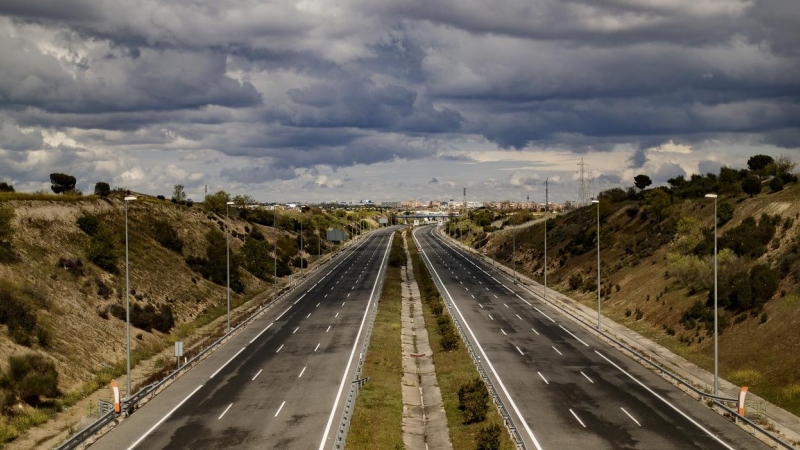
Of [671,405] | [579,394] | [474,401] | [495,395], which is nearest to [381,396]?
[495,395]

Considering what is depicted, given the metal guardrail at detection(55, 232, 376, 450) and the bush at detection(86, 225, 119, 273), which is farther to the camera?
the bush at detection(86, 225, 119, 273)

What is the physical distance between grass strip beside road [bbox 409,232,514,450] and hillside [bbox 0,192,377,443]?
16254mm

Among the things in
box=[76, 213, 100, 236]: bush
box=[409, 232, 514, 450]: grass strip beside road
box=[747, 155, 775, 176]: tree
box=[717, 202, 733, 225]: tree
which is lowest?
box=[409, 232, 514, 450]: grass strip beside road

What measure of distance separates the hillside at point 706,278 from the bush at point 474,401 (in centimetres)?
1354

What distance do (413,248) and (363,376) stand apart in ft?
409

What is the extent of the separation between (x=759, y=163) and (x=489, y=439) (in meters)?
78.0

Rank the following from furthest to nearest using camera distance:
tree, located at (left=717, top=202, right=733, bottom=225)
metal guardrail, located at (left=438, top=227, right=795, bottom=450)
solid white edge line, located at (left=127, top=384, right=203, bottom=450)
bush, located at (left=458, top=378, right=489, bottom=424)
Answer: tree, located at (left=717, top=202, right=733, bottom=225), bush, located at (left=458, top=378, right=489, bottom=424), solid white edge line, located at (left=127, top=384, right=203, bottom=450), metal guardrail, located at (left=438, top=227, right=795, bottom=450)

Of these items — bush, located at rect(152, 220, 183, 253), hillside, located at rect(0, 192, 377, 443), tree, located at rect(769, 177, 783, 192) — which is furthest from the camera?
bush, located at rect(152, 220, 183, 253)

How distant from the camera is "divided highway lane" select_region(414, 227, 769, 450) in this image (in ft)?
96.2

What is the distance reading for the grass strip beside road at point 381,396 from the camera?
2973 centimetres

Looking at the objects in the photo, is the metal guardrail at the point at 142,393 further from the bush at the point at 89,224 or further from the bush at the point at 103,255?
the bush at the point at 89,224

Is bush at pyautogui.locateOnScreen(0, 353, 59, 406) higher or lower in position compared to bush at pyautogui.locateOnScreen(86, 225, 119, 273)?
lower

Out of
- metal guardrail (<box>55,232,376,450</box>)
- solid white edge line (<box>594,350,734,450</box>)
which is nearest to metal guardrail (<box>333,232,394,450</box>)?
metal guardrail (<box>55,232,376,450</box>)

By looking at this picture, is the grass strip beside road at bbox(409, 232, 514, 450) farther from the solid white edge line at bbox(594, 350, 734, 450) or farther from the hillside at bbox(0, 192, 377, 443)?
the hillside at bbox(0, 192, 377, 443)
